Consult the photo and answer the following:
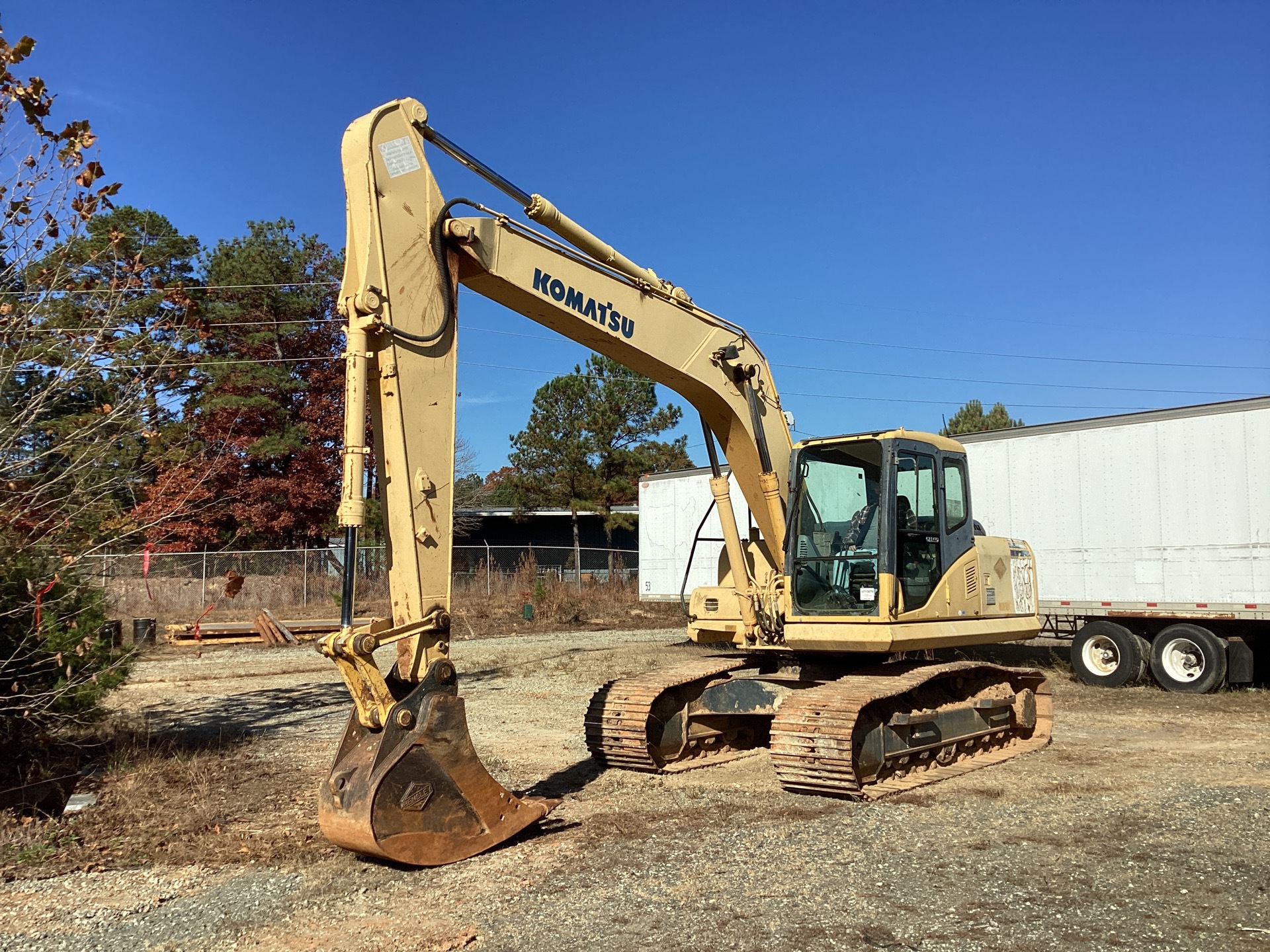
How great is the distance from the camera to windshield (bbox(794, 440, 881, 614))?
8.56m

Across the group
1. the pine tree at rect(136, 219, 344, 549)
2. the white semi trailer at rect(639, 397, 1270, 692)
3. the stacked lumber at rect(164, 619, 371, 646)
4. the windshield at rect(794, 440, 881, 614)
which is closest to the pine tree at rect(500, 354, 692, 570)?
the pine tree at rect(136, 219, 344, 549)

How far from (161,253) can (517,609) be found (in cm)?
1751

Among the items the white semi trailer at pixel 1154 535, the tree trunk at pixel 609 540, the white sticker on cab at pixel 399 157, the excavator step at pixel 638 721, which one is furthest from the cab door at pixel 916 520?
the tree trunk at pixel 609 540

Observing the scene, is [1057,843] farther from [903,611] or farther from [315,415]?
[315,415]

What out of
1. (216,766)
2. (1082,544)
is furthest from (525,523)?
(216,766)

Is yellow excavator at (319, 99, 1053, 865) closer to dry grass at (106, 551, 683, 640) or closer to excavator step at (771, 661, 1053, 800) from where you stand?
excavator step at (771, 661, 1053, 800)

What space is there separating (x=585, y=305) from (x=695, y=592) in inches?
123

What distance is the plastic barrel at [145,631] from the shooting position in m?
21.3

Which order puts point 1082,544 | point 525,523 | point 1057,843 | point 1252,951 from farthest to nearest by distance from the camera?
A: point 525,523 → point 1082,544 → point 1057,843 → point 1252,951

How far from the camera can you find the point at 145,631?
71.2 feet

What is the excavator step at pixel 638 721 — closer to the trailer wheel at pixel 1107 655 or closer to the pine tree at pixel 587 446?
the trailer wheel at pixel 1107 655

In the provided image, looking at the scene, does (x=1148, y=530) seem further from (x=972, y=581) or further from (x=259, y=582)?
(x=259, y=582)

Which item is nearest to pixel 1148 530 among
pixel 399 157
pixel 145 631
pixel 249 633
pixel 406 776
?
pixel 399 157

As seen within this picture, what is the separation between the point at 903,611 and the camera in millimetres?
8414
